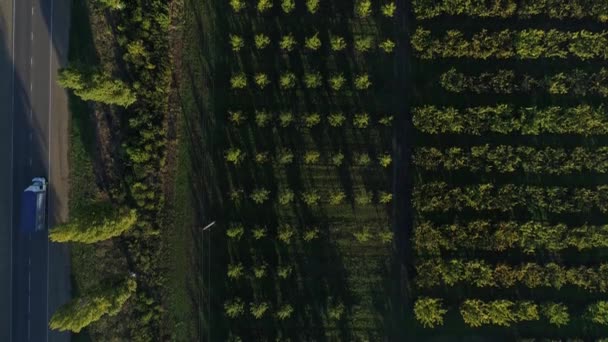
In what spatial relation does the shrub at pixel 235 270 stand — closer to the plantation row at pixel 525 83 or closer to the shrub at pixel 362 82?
the shrub at pixel 362 82

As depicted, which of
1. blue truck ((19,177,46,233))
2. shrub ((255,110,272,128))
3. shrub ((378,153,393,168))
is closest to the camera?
blue truck ((19,177,46,233))

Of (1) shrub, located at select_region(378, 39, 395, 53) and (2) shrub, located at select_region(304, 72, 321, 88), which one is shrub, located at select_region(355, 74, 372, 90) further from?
(2) shrub, located at select_region(304, 72, 321, 88)

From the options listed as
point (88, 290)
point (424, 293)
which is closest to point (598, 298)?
point (424, 293)

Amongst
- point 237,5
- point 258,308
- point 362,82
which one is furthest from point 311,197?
point 237,5

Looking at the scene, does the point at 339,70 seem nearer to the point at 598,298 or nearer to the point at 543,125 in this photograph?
the point at 543,125

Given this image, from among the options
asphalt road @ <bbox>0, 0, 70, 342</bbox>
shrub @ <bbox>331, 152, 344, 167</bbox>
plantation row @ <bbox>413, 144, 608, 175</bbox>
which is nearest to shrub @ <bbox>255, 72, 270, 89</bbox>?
shrub @ <bbox>331, 152, 344, 167</bbox>

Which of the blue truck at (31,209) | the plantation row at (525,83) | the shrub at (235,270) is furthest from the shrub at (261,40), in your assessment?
the blue truck at (31,209)

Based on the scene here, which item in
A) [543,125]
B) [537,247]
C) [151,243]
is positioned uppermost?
[543,125]
